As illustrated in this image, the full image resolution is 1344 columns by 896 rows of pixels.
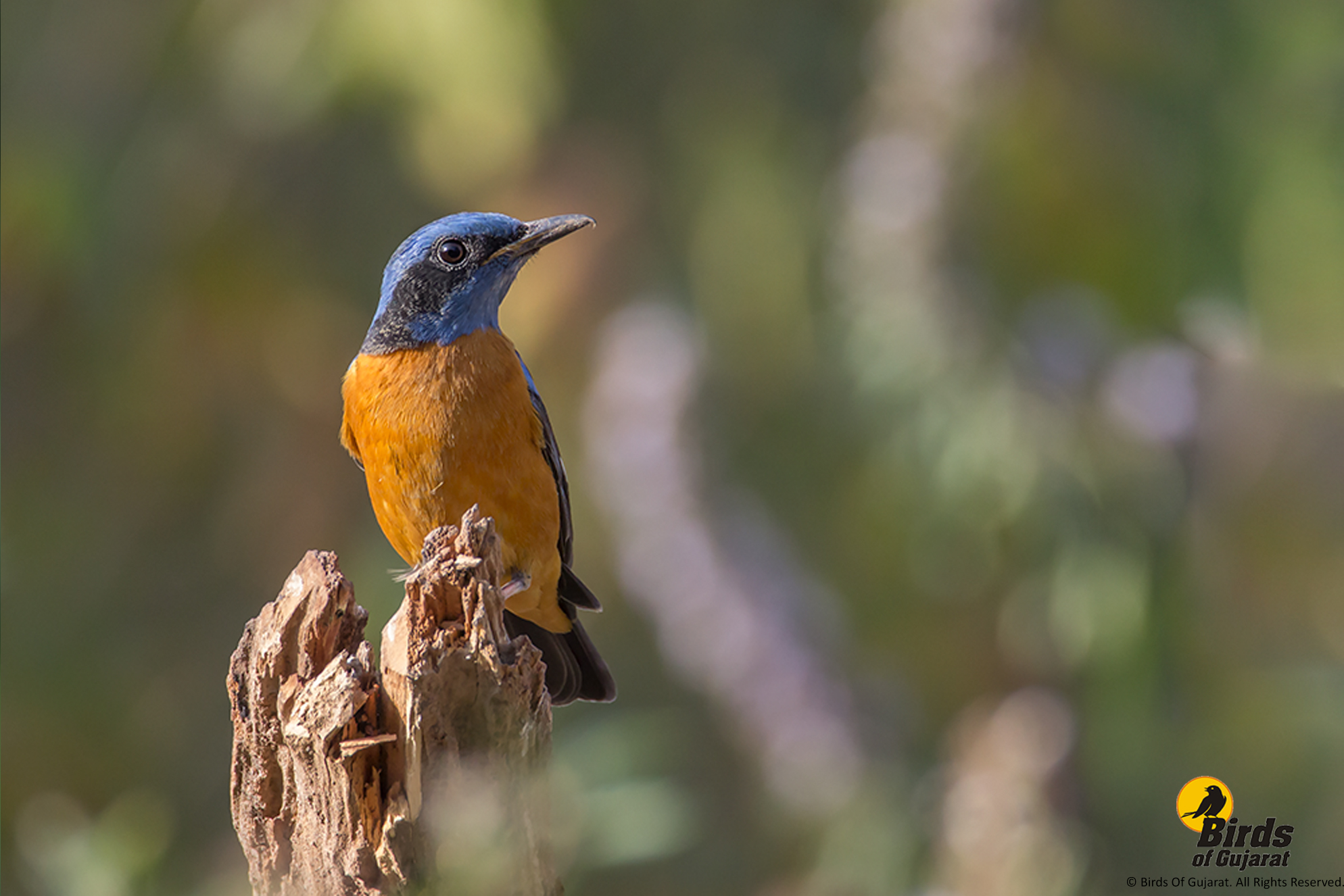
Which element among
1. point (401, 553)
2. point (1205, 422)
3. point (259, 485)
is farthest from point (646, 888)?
point (401, 553)

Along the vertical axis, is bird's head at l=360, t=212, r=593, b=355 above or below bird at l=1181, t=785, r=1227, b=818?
above

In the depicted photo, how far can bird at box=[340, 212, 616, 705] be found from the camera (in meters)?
4.11

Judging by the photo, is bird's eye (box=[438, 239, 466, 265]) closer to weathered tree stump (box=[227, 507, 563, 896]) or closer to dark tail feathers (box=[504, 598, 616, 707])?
dark tail feathers (box=[504, 598, 616, 707])

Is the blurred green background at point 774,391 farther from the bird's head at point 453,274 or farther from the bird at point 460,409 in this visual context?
the bird's head at point 453,274

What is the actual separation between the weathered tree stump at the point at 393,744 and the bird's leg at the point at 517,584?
105cm

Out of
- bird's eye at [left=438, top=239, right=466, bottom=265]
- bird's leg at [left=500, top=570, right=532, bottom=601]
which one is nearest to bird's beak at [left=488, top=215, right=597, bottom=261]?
bird's eye at [left=438, top=239, right=466, bottom=265]

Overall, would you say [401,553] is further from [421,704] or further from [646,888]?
[646,888]

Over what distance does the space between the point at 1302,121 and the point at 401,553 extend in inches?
285

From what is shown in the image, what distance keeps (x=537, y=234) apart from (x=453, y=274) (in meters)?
0.33

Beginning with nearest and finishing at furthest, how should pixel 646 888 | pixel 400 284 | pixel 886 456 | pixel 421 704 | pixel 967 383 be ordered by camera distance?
pixel 421 704, pixel 400 284, pixel 967 383, pixel 886 456, pixel 646 888

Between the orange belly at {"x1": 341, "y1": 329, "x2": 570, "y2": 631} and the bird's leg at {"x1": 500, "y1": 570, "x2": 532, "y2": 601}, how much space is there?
22mm

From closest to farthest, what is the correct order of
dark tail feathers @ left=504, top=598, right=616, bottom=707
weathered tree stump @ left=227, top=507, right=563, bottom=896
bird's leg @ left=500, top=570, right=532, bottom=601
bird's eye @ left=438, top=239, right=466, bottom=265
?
weathered tree stump @ left=227, top=507, right=563, bottom=896, bird's leg @ left=500, top=570, right=532, bottom=601, bird's eye @ left=438, top=239, right=466, bottom=265, dark tail feathers @ left=504, top=598, right=616, bottom=707

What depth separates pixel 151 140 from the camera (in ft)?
30.8

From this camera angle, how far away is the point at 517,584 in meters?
4.27
